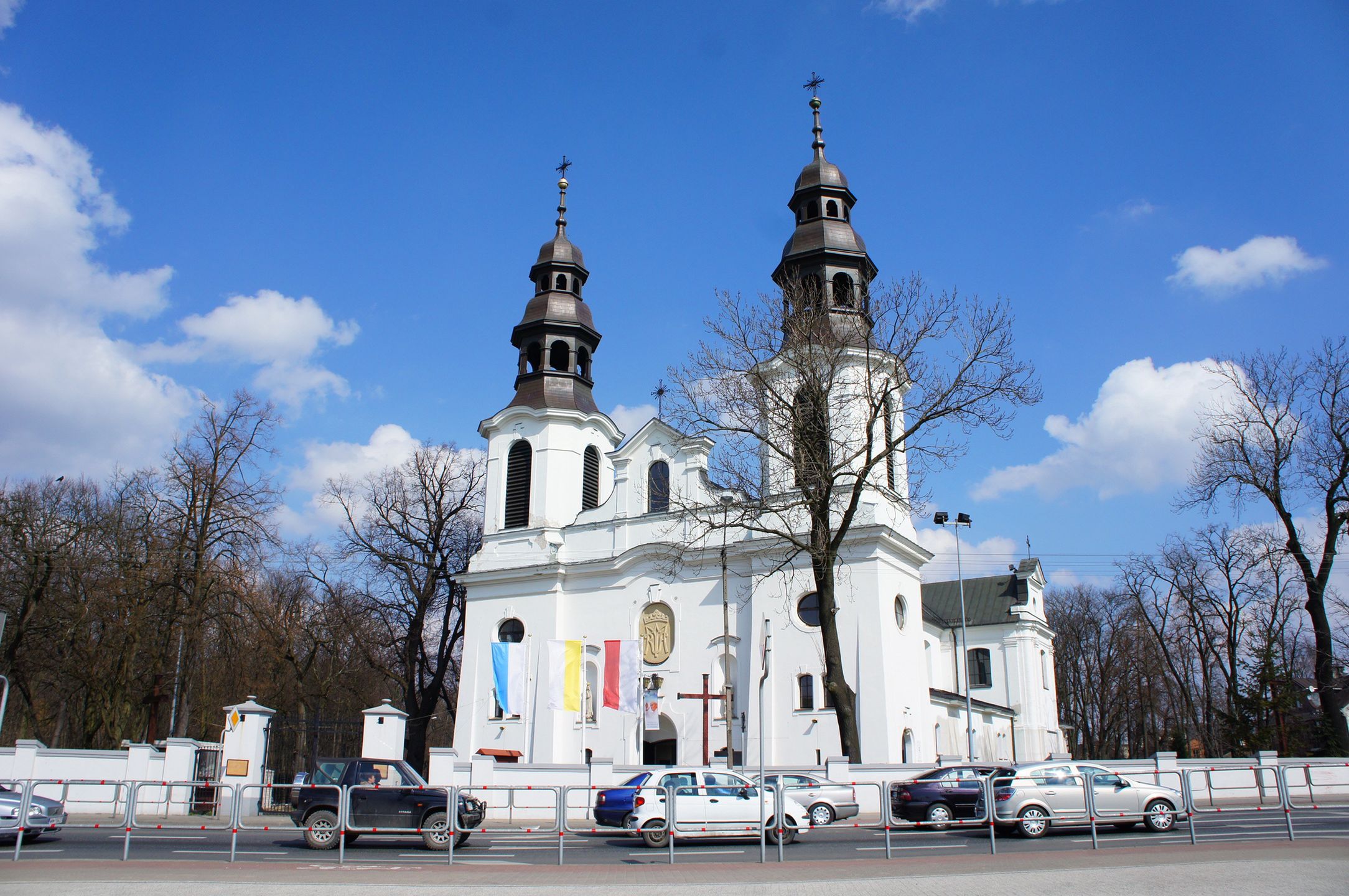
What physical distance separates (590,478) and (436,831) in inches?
938

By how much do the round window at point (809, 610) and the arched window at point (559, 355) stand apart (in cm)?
1444

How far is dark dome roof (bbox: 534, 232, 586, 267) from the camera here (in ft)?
132

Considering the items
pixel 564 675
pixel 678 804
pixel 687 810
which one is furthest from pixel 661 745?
pixel 687 810

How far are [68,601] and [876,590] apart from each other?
26341mm

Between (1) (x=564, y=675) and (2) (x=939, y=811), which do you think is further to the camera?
(1) (x=564, y=675)

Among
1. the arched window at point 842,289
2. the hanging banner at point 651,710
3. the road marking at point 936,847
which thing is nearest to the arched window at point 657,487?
the hanging banner at point 651,710

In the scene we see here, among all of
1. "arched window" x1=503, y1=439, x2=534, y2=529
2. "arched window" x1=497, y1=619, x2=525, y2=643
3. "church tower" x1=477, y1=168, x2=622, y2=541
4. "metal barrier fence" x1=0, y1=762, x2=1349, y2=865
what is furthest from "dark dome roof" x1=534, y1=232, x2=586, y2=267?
"metal barrier fence" x1=0, y1=762, x2=1349, y2=865

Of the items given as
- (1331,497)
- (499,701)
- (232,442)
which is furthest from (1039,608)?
(232,442)

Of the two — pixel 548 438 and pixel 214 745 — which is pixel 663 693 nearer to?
pixel 548 438

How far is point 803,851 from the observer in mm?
14938

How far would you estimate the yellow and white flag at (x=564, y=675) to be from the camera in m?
32.2

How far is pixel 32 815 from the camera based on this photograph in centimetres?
1517

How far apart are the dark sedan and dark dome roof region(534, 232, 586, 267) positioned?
2648 cm

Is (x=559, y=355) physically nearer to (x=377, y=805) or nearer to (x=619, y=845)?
(x=377, y=805)
